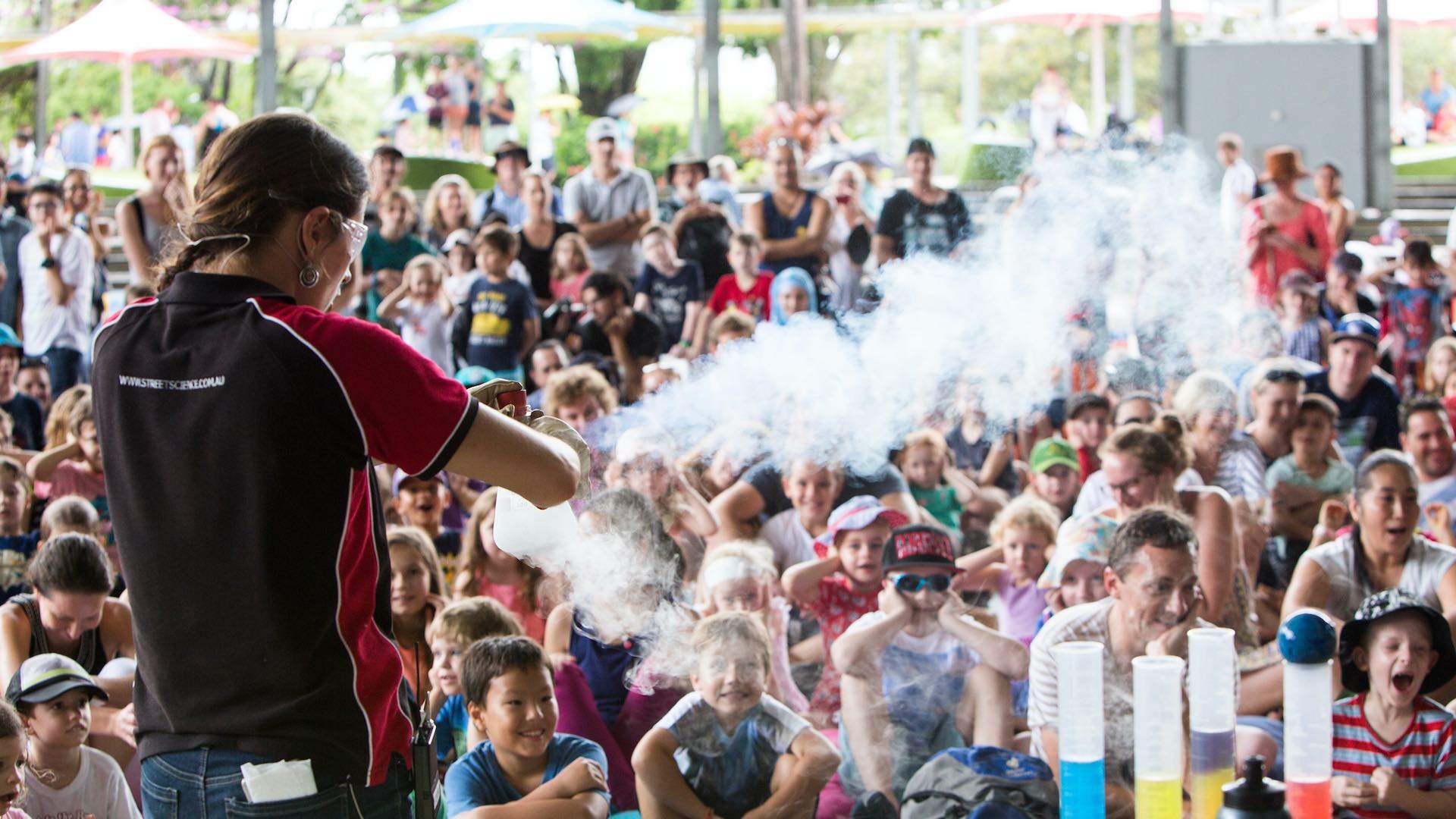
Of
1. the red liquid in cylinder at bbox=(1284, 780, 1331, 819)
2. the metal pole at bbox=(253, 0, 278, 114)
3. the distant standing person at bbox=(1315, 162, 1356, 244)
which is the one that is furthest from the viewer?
the metal pole at bbox=(253, 0, 278, 114)

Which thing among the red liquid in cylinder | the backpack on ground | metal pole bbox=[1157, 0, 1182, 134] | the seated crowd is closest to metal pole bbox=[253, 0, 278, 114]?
the seated crowd

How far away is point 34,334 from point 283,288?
7654 mm

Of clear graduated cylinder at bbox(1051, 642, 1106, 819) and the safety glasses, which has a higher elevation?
the safety glasses

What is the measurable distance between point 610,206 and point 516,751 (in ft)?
21.2

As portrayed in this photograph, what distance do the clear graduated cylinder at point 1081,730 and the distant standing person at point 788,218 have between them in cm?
599

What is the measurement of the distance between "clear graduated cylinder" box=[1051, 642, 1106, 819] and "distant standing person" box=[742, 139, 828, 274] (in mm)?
5992

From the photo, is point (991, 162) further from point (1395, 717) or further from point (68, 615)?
point (68, 615)

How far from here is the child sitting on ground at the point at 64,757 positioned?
4016 millimetres

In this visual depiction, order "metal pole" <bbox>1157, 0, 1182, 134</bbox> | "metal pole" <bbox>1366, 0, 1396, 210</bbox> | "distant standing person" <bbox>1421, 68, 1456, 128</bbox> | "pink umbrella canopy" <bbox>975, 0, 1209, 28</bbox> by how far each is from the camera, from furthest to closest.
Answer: "distant standing person" <bbox>1421, 68, 1456, 128</bbox>
"metal pole" <bbox>1366, 0, 1396, 210</bbox>
"metal pole" <bbox>1157, 0, 1182, 134</bbox>
"pink umbrella canopy" <bbox>975, 0, 1209, 28</bbox>

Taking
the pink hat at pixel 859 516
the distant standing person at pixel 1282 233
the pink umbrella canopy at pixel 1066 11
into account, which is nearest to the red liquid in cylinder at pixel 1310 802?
the pink hat at pixel 859 516

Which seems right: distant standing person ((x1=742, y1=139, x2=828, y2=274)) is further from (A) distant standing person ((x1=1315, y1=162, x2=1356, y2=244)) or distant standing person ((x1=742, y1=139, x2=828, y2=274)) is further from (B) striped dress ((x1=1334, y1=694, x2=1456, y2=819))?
(B) striped dress ((x1=1334, y1=694, x2=1456, y2=819))

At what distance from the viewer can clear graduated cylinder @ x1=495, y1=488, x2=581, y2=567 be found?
2.87 m

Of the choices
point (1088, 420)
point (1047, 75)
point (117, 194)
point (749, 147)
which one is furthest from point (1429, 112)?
point (1088, 420)

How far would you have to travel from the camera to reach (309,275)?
2287mm
